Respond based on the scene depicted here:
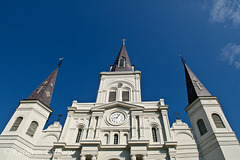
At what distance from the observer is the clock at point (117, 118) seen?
1862cm

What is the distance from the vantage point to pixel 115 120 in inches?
738

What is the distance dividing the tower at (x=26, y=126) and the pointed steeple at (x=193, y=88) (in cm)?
1598

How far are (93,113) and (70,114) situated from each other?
2.56 meters

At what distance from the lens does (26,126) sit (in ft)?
54.6

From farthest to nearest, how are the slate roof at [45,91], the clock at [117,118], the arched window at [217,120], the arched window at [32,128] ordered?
the slate roof at [45,91] → the clock at [117,118] → the arched window at [32,128] → the arched window at [217,120]

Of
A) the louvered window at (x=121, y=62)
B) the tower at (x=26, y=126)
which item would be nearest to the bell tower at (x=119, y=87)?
the louvered window at (x=121, y=62)

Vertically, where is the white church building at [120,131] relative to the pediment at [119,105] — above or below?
below

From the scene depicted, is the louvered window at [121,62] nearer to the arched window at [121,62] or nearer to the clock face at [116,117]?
the arched window at [121,62]

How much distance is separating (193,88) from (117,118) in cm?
929

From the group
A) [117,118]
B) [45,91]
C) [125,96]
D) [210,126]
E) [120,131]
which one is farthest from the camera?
[125,96]

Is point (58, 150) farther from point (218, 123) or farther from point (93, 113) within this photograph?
point (218, 123)

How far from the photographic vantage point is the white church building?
1499 centimetres

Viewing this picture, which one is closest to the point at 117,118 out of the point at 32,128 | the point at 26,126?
the point at 32,128

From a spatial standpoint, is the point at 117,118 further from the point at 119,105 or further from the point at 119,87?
the point at 119,87
